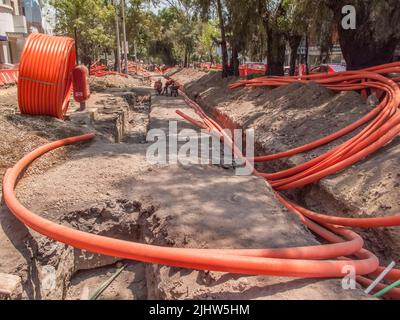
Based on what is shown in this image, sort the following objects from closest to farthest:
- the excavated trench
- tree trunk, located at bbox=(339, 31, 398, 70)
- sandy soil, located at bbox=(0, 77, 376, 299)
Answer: sandy soil, located at bbox=(0, 77, 376, 299)
the excavated trench
tree trunk, located at bbox=(339, 31, 398, 70)

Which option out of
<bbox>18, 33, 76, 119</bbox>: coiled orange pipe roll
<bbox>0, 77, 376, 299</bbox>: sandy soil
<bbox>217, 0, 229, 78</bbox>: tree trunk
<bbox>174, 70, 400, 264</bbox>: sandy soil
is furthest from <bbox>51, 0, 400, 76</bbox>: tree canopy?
<bbox>18, 33, 76, 119</bbox>: coiled orange pipe roll

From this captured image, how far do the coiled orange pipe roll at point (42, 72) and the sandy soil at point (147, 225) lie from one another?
1821 mm

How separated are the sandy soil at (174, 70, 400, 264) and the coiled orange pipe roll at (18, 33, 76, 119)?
489 cm

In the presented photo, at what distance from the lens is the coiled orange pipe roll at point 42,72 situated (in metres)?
7.07

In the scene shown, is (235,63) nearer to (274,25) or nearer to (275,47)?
(275,47)

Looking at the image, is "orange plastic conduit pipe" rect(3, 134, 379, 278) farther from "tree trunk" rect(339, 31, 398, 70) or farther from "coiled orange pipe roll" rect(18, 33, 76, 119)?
"tree trunk" rect(339, 31, 398, 70)

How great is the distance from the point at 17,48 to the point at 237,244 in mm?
36257

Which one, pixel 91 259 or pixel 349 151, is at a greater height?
pixel 349 151

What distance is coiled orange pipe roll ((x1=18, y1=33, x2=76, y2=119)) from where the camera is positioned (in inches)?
278

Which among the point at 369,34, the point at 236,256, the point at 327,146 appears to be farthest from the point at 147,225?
the point at 369,34

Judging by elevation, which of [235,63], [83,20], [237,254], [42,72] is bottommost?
[237,254]

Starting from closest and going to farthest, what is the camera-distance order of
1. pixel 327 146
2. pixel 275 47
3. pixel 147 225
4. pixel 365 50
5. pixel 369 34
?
1. pixel 147 225
2. pixel 327 146
3. pixel 369 34
4. pixel 365 50
5. pixel 275 47

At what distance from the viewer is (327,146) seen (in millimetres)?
7000

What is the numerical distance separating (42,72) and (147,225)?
4328mm
